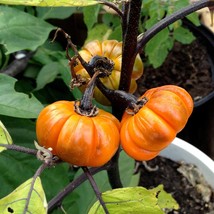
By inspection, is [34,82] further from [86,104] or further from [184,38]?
[86,104]

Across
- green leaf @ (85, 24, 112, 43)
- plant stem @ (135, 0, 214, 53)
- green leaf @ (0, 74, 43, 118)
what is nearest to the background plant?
green leaf @ (0, 74, 43, 118)

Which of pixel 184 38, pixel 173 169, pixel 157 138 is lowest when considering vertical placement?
pixel 173 169

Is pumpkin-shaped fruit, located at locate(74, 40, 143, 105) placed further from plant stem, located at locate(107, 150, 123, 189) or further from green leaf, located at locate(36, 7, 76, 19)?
green leaf, located at locate(36, 7, 76, 19)

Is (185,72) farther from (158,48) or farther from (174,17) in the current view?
(174,17)

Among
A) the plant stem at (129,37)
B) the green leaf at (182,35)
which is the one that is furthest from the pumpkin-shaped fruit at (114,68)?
the green leaf at (182,35)

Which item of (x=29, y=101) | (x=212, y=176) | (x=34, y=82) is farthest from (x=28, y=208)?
(x=34, y=82)

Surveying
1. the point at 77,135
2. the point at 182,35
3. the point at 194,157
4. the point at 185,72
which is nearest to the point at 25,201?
the point at 77,135

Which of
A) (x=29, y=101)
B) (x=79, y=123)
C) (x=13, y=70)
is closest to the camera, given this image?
(x=79, y=123)
